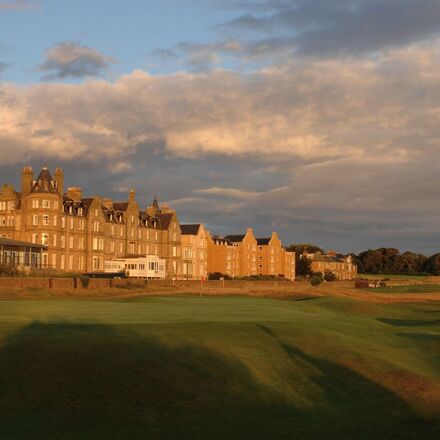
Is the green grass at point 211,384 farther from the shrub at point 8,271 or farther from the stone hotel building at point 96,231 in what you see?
the stone hotel building at point 96,231

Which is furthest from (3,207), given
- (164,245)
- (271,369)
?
(271,369)

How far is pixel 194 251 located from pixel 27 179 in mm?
49045

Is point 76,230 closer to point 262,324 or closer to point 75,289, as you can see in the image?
point 75,289

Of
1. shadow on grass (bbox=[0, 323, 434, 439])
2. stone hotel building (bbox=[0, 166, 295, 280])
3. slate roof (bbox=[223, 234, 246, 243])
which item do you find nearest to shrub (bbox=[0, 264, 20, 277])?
stone hotel building (bbox=[0, 166, 295, 280])

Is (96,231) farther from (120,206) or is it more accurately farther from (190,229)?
(190,229)

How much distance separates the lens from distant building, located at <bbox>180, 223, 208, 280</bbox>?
145500 millimetres

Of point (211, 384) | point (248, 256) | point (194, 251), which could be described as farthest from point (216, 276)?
point (211, 384)

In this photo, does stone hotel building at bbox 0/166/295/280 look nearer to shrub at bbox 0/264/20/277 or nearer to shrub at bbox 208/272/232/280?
shrub at bbox 208/272/232/280

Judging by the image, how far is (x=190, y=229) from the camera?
152m

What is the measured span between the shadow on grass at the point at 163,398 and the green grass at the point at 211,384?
0.04 meters

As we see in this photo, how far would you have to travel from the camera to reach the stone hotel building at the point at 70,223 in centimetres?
10719

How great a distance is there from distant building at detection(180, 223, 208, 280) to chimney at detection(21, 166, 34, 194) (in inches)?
1717

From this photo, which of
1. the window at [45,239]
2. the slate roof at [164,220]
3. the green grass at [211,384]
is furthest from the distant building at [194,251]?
the green grass at [211,384]

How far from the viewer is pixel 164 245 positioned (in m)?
139
